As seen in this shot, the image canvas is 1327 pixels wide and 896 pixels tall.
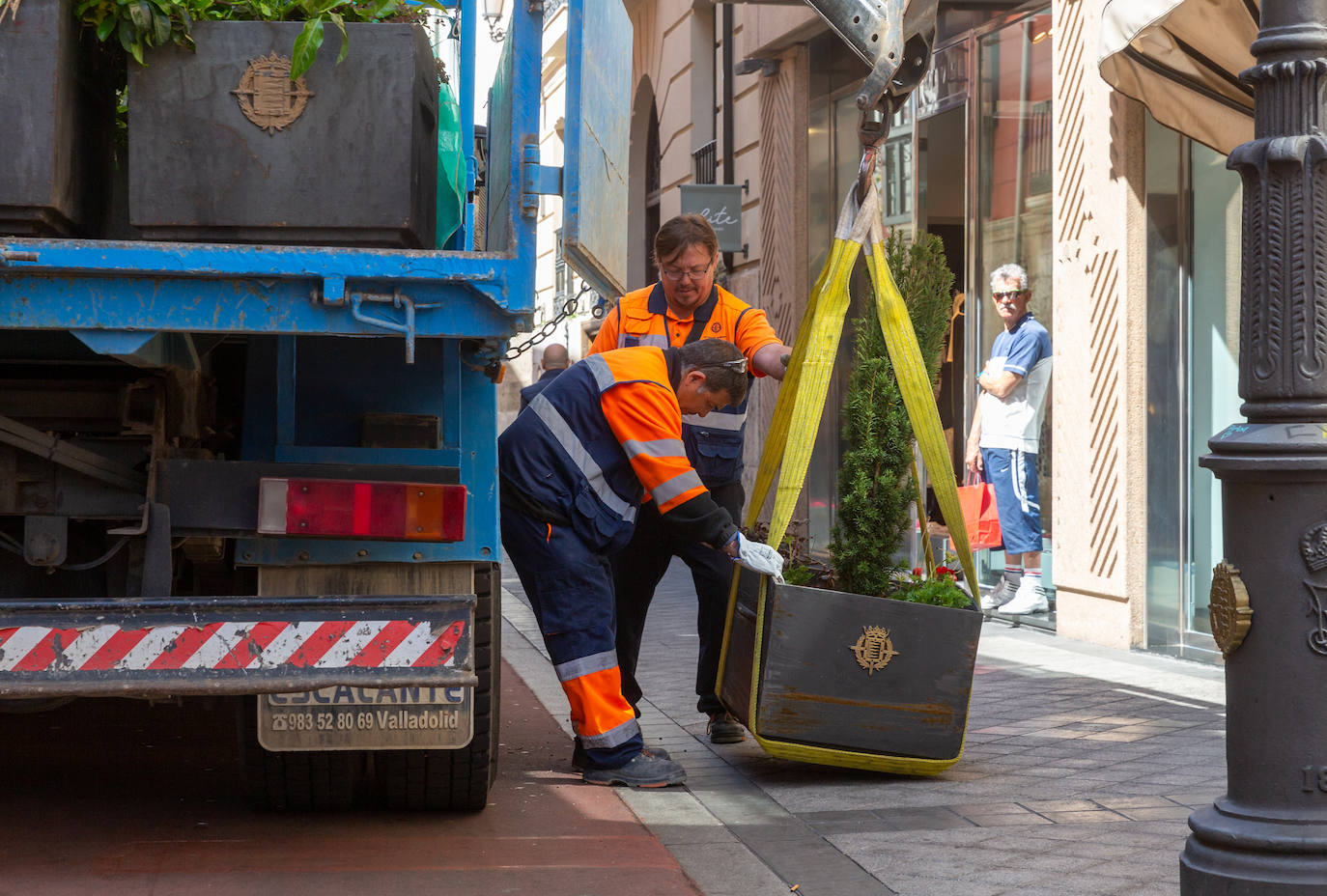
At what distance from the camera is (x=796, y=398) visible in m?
4.66

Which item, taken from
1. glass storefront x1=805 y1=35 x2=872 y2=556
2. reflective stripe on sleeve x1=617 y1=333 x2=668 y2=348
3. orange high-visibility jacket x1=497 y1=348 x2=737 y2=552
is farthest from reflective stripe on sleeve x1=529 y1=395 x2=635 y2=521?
glass storefront x1=805 y1=35 x2=872 y2=556

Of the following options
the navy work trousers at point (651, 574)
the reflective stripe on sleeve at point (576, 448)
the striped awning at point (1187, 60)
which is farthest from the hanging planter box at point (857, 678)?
the striped awning at point (1187, 60)

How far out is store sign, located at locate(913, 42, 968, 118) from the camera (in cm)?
970

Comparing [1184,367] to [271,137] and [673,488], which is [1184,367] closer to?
[673,488]

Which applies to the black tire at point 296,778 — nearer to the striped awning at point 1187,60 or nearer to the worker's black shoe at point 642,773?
the worker's black shoe at point 642,773

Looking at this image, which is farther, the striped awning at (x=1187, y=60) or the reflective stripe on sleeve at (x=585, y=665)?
the striped awning at (x=1187, y=60)

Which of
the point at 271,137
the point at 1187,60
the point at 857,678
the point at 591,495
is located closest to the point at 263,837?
the point at 591,495

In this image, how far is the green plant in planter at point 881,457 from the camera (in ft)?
16.3

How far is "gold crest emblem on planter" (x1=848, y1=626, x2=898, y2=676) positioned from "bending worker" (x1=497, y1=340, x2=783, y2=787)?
32cm

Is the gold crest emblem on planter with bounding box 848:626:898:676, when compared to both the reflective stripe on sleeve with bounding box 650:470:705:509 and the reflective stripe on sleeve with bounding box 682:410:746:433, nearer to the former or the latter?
the reflective stripe on sleeve with bounding box 650:470:705:509

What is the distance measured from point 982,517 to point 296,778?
5.24 metres

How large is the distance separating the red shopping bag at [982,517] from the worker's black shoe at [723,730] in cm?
351

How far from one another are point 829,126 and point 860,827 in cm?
828

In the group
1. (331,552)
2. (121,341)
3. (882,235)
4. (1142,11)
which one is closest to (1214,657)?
(1142,11)
